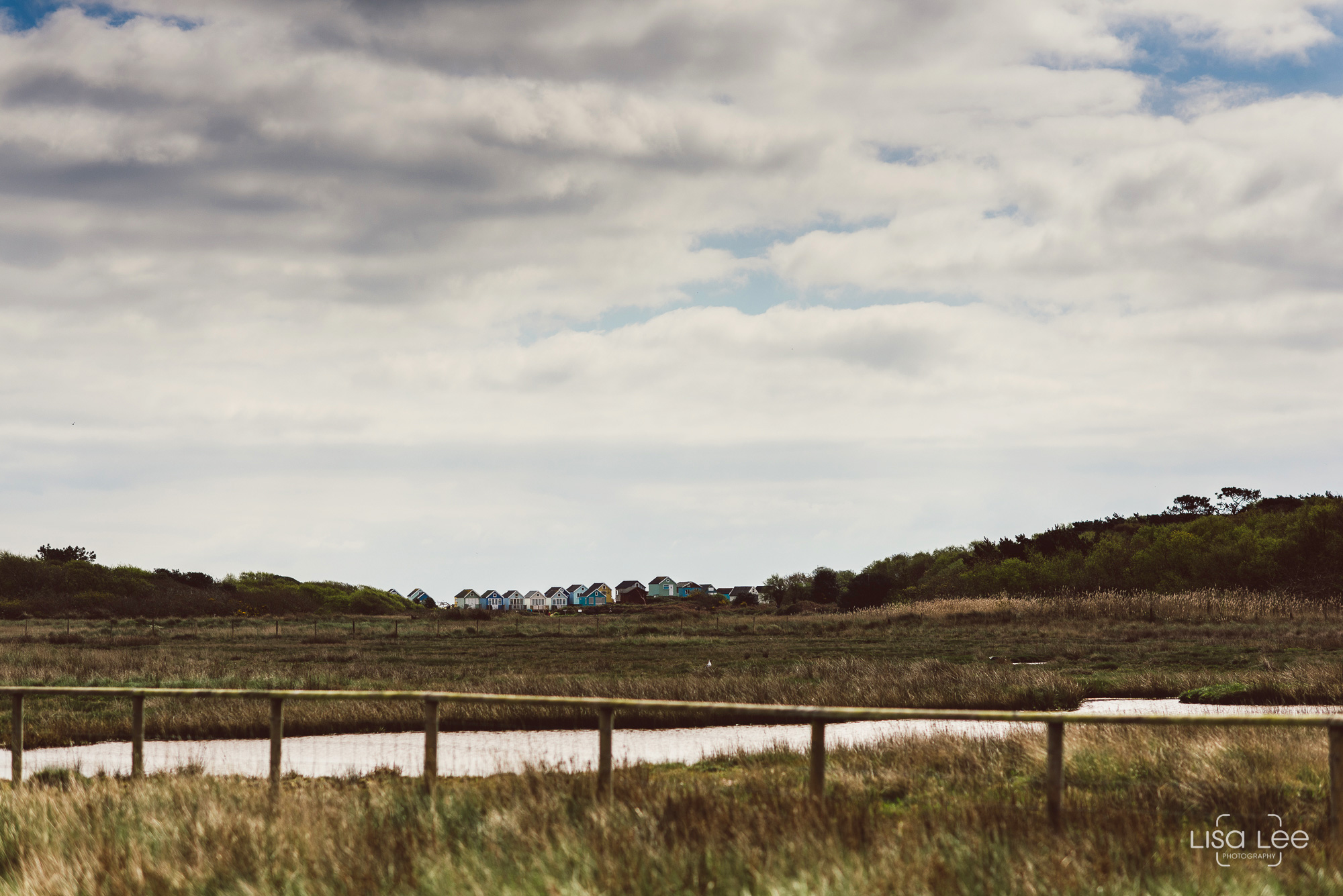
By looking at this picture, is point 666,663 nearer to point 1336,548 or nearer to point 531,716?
point 531,716

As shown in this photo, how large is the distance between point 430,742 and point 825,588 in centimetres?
10585

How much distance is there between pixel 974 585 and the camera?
10912 cm

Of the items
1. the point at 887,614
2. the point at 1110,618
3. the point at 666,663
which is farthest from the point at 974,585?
the point at 666,663

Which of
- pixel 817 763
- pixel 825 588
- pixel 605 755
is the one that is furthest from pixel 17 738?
pixel 825 588

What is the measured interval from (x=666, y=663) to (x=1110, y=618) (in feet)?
99.3

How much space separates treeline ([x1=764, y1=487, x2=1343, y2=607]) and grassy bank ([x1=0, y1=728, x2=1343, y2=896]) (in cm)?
6947

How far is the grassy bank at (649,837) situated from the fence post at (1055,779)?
197 mm

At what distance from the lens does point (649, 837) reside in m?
8.36

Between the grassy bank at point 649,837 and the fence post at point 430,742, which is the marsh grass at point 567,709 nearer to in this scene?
the grassy bank at point 649,837

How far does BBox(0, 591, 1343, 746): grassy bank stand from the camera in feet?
78.7

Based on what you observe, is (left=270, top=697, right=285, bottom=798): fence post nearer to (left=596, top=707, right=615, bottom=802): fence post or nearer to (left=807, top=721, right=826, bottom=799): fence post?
(left=596, top=707, right=615, bottom=802): fence post

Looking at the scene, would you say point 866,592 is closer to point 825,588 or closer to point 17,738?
point 825,588

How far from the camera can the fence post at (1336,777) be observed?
7875 mm

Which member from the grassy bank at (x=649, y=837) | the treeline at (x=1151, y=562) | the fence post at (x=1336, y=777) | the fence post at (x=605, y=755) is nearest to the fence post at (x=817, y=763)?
the grassy bank at (x=649, y=837)
